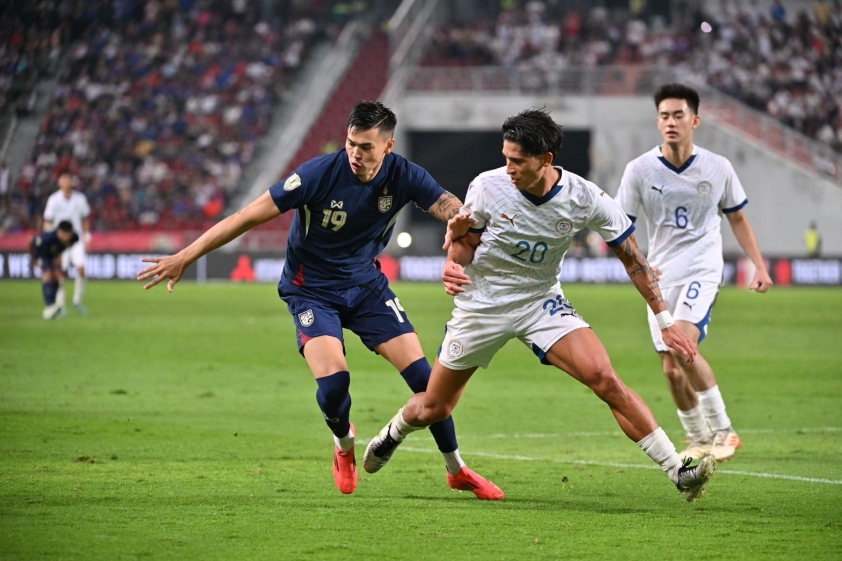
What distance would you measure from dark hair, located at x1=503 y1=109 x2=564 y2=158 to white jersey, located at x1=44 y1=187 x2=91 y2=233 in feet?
58.3

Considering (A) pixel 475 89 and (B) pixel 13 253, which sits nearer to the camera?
(B) pixel 13 253

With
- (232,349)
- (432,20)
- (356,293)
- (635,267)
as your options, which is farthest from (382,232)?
(432,20)

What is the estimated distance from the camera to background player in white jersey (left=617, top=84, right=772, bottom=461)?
9.30 metres

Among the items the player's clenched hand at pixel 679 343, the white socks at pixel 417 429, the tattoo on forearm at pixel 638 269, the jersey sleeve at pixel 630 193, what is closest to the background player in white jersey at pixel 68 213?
the jersey sleeve at pixel 630 193

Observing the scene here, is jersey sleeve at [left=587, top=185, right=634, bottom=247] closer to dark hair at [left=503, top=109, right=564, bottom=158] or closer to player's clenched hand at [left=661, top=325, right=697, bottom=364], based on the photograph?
dark hair at [left=503, top=109, right=564, bottom=158]

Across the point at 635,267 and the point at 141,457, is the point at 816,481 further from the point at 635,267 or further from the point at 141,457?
the point at 141,457

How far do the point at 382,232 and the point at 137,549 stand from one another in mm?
2904

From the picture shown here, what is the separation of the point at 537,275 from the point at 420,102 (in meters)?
35.5

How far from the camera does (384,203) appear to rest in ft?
25.3

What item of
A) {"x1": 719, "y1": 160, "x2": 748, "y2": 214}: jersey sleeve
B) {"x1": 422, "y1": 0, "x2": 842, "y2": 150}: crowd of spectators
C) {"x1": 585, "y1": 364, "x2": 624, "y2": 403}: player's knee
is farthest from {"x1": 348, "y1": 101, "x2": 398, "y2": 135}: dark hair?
{"x1": 422, "y1": 0, "x2": 842, "y2": 150}: crowd of spectators

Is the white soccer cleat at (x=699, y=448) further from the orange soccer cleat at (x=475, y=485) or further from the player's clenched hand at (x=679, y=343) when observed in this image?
the player's clenched hand at (x=679, y=343)

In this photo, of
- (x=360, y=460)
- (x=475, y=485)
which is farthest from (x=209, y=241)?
(x=360, y=460)

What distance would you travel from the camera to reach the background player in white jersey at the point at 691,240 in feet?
30.5

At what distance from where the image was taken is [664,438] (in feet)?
22.8
